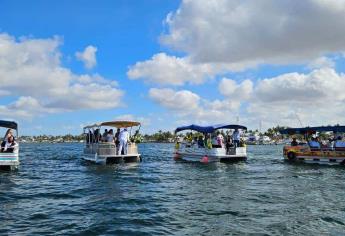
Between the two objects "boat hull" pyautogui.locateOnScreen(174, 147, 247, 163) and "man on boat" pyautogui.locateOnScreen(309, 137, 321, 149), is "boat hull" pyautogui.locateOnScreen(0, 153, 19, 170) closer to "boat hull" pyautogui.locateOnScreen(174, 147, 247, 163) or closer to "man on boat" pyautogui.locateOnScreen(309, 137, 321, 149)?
"boat hull" pyautogui.locateOnScreen(174, 147, 247, 163)

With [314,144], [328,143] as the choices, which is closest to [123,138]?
[314,144]

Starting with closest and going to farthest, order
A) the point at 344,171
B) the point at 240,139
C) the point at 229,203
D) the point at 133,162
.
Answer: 1. the point at 229,203
2. the point at 344,171
3. the point at 133,162
4. the point at 240,139

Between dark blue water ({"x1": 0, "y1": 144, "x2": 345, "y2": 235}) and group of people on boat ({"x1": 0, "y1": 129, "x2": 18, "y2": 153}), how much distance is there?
2.78m

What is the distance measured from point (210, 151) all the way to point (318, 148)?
28.3 ft

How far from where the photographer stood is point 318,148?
119 ft

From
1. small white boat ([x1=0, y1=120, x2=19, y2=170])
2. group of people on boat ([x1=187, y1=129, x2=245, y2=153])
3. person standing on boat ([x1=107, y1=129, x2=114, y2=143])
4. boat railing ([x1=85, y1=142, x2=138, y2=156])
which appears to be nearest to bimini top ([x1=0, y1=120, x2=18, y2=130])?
small white boat ([x1=0, y1=120, x2=19, y2=170])

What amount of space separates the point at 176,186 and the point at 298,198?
20.2 feet

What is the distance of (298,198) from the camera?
687 inches

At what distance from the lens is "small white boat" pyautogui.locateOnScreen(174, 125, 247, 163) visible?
3666 cm

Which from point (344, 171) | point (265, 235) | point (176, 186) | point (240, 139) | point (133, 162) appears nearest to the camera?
point (265, 235)

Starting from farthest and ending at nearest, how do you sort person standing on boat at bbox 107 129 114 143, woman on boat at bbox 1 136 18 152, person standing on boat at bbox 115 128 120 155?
person standing on boat at bbox 107 129 114 143 → person standing on boat at bbox 115 128 120 155 → woman on boat at bbox 1 136 18 152

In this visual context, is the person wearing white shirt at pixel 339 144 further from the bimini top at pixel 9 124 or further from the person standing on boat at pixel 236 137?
the bimini top at pixel 9 124

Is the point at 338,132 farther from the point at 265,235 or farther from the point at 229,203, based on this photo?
the point at 265,235

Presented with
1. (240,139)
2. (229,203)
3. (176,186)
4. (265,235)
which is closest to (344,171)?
(240,139)
